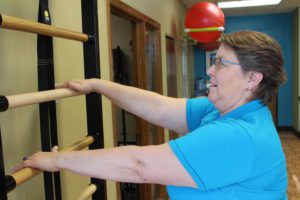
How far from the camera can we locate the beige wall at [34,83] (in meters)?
1.18

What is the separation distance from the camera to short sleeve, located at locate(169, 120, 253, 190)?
93 centimetres

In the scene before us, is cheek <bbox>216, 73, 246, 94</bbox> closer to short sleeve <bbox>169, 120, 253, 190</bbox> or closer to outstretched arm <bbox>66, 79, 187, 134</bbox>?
short sleeve <bbox>169, 120, 253, 190</bbox>

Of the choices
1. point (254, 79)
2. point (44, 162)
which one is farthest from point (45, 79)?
point (254, 79)

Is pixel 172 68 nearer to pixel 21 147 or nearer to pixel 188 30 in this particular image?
pixel 188 30

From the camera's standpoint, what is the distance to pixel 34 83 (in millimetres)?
1315

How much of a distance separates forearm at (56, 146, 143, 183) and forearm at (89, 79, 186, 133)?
564 millimetres

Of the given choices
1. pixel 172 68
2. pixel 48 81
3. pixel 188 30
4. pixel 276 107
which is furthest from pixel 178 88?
pixel 48 81

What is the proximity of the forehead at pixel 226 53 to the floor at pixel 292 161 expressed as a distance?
308cm

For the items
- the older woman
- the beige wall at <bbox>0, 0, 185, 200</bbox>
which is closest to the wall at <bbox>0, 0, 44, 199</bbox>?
the beige wall at <bbox>0, 0, 185, 200</bbox>

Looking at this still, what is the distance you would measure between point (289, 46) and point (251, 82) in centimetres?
659

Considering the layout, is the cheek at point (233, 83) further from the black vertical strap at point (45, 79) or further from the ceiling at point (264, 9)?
the ceiling at point (264, 9)

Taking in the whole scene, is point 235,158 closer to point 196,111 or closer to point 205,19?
point 196,111

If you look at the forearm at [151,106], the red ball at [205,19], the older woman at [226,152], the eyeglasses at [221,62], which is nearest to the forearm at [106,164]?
the older woman at [226,152]

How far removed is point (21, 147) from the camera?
125cm
